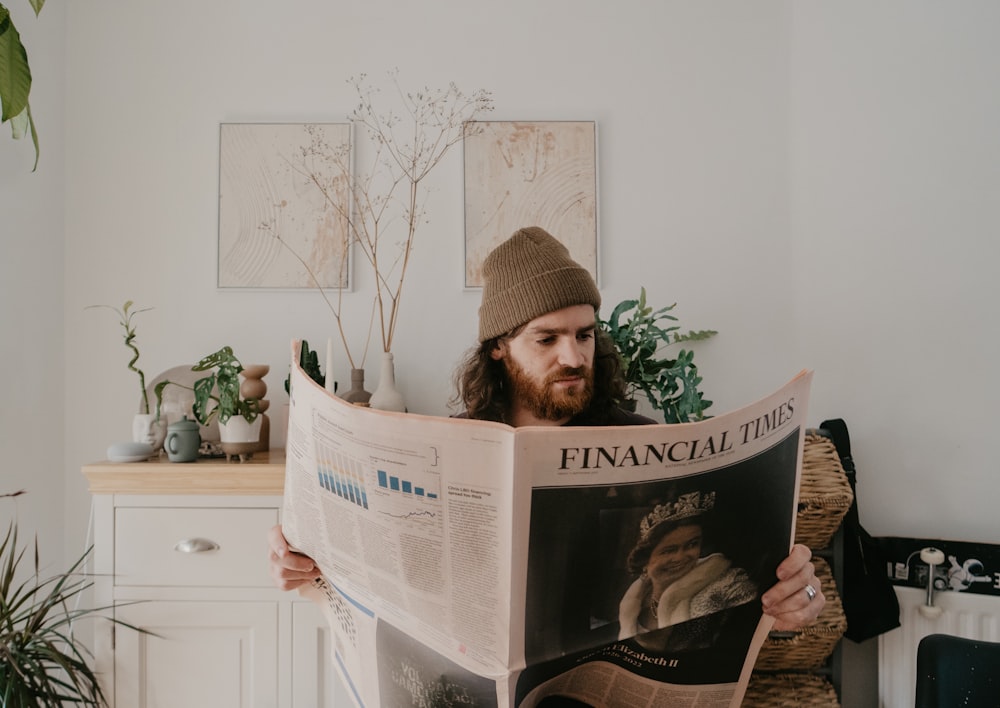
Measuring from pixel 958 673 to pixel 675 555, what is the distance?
25.5 inches

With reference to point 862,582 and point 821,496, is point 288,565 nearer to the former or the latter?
point 821,496

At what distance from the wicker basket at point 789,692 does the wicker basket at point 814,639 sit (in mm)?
35

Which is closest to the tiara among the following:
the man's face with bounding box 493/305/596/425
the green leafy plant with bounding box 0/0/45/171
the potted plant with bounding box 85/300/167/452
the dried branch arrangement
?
the man's face with bounding box 493/305/596/425

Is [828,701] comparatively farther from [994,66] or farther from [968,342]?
[994,66]

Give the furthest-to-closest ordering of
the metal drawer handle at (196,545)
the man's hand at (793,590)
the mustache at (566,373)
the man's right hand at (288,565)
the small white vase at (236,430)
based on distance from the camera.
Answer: the small white vase at (236,430)
the metal drawer handle at (196,545)
the mustache at (566,373)
the man's right hand at (288,565)
the man's hand at (793,590)

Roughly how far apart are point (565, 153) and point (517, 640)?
1.53 m

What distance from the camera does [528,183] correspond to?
6.13 ft

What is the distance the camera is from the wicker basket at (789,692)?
1532 mm

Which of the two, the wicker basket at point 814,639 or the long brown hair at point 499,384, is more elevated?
the long brown hair at point 499,384

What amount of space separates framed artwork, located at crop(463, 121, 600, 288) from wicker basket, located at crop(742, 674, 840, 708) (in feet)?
3.88

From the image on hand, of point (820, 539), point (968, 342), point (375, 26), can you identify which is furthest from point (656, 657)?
point (375, 26)

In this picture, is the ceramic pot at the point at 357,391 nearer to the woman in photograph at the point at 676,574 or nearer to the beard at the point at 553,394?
the beard at the point at 553,394

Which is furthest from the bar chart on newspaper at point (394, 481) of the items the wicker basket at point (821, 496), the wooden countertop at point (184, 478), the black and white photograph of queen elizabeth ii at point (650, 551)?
the wicker basket at point (821, 496)

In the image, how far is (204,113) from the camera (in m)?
1.87
